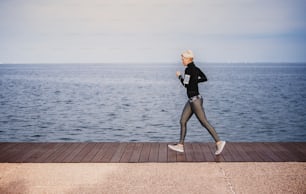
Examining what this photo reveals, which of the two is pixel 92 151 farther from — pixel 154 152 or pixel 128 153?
pixel 154 152

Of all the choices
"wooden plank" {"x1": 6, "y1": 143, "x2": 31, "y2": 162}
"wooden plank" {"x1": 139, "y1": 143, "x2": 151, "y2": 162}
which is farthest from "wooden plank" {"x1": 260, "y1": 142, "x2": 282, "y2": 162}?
"wooden plank" {"x1": 6, "y1": 143, "x2": 31, "y2": 162}

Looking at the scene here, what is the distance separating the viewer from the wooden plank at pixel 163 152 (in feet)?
21.3

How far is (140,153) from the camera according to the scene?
6.91m

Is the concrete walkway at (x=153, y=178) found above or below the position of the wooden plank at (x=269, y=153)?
above

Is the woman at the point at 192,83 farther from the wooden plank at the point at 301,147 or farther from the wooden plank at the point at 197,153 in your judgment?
the wooden plank at the point at 301,147

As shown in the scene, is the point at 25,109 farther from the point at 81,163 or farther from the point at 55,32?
the point at 55,32

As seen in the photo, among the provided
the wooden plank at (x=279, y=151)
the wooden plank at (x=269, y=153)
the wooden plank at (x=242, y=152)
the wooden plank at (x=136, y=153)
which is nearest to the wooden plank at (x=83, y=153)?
the wooden plank at (x=136, y=153)

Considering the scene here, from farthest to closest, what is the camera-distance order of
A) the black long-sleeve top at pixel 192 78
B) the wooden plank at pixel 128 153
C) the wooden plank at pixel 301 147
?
the wooden plank at pixel 301 147 < the wooden plank at pixel 128 153 < the black long-sleeve top at pixel 192 78

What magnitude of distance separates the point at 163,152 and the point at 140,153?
0.42 metres

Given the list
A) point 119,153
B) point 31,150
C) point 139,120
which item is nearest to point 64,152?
point 31,150

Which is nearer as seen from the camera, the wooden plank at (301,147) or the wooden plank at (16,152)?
the wooden plank at (16,152)

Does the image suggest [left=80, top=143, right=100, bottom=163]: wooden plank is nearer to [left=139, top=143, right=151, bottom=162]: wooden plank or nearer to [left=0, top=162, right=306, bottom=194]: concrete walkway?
[left=0, top=162, right=306, bottom=194]: concrete walkway

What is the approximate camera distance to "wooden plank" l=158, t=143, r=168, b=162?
6484 millimetres

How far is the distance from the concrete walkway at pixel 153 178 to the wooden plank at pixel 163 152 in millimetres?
323
